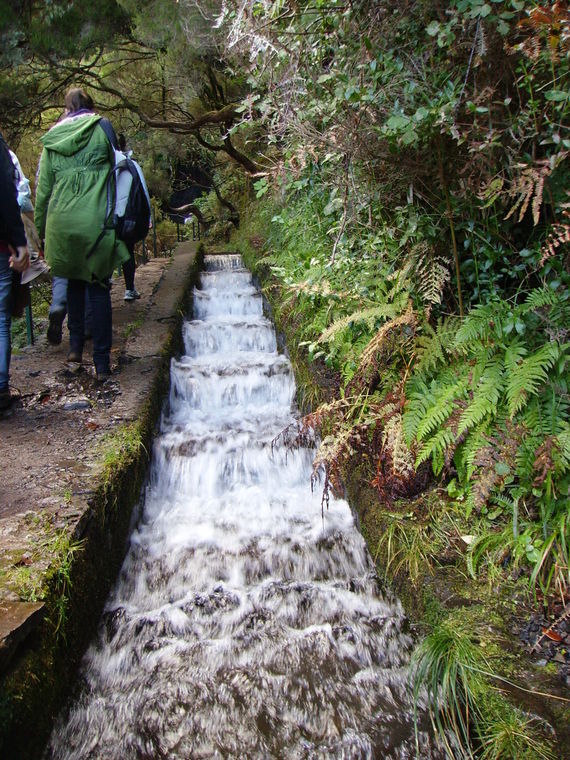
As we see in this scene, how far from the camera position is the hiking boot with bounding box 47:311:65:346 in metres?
5.60

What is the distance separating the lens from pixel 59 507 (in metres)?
2.93

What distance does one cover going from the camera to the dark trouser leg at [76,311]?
4723 mm

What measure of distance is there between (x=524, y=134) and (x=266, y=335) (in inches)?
189

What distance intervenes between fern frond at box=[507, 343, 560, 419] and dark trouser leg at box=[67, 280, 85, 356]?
375 cm

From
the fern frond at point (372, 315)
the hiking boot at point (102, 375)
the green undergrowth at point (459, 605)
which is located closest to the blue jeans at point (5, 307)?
the hiking boot at point (102, 375)

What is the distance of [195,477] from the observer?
444 cm

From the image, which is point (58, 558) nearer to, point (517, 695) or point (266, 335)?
point (517, 695)

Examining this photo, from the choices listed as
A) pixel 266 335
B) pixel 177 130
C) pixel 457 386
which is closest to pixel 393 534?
pixel 457 386

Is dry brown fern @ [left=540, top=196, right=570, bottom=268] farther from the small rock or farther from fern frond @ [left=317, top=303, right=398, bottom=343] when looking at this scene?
the small rock

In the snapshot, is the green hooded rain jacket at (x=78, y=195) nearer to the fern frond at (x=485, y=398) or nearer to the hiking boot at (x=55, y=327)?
the hiking boot at (x=55, y=327)

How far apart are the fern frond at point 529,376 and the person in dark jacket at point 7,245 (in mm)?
3462

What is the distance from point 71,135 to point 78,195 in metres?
0.47

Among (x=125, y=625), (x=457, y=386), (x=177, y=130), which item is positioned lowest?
(x=125, y=625)

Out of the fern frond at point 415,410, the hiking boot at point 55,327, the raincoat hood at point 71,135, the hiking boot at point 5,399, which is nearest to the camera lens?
the fern frond at point 415,410
